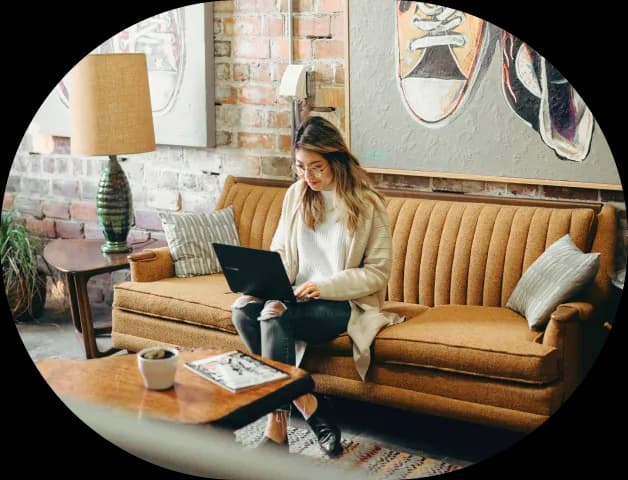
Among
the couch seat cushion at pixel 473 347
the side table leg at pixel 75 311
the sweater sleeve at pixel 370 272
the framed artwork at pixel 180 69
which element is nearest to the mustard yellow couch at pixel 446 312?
the couch seat cushion at pixel 473 347

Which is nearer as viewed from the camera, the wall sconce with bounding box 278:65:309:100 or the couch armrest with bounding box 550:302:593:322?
the couch armrest with bounding box 550:302:593:322

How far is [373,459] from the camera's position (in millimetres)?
2010

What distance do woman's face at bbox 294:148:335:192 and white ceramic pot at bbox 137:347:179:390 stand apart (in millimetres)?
678

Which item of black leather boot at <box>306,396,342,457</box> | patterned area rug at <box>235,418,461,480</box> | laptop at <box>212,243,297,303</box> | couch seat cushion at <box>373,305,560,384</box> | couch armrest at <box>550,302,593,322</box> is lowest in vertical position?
patterned area rug at <box>235,418,461,480</box>

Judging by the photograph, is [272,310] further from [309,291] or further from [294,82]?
[294,82]

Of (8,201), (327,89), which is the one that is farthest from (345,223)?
(8,201)

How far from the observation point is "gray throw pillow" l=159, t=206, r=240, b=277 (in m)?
2.80

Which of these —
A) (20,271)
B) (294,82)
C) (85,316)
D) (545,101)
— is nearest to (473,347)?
(545,101)

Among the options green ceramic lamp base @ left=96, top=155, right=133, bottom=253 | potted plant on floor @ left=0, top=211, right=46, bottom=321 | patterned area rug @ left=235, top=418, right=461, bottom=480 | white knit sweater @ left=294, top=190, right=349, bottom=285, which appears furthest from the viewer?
potted plant on floor @ left=0, top=211, right=46, bottom=321

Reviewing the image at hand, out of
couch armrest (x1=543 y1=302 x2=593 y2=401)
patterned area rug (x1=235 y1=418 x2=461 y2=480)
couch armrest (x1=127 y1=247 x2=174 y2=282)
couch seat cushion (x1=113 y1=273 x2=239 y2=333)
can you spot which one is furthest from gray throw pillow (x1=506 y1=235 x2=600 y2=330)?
couch armrest (x1=127 y1=247 x2=174 y2=282)

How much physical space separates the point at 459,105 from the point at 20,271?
1.70 m

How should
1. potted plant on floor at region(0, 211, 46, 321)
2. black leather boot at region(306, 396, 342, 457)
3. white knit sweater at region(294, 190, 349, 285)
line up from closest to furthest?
black leather boot at region(306, 396, 342, 457) < white knit sweater at region(294, 190, 349, 285) < potted plant on floor at region(0, 211, 46, 321)

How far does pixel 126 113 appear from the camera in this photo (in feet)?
9.25

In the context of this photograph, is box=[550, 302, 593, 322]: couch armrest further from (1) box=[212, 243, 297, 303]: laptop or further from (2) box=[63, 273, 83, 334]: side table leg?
(2) box=[63, 273, 83, 334]: side table leg
